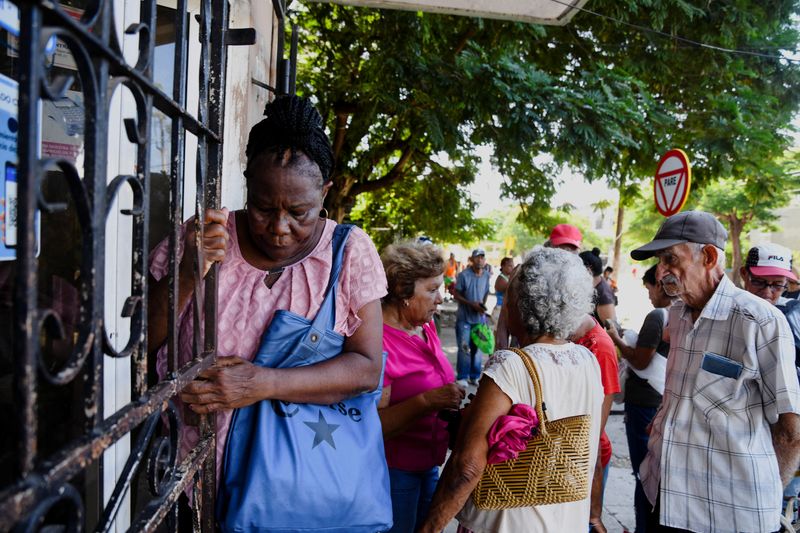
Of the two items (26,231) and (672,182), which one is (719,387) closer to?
(26,231)

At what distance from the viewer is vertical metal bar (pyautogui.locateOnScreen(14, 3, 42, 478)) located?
26.9 inches

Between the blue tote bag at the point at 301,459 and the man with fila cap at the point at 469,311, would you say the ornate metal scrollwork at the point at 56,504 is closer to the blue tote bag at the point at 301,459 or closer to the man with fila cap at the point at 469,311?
the blue tote bag at the point at 301,459

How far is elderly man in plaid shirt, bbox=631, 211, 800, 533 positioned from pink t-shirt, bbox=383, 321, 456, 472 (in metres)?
1.01

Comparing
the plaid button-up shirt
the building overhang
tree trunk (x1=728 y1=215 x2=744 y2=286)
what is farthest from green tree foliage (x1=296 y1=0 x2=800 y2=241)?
tree trunk (x1=728 y1=215 x2=744 y2=286)

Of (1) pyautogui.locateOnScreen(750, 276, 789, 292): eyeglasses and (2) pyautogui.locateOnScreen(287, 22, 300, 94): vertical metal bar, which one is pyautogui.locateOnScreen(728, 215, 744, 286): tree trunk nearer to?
(1) pyautogui.locateOnScreen(750, 276, 789, 292): eyeglasses

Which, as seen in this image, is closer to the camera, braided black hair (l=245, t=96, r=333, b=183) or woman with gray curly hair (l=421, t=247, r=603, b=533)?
braided black hair (l=245, t=96, r=333, b=183)

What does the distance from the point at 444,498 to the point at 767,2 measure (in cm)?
698

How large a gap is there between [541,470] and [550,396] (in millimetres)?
255

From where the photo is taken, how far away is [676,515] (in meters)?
2.45

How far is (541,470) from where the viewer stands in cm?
196

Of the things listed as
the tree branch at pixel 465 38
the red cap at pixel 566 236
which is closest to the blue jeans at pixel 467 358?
the red cap at pixel 566 236

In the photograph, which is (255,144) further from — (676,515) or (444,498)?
(676,515)

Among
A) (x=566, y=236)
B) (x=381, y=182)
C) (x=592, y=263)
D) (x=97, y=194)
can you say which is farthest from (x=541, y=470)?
(x=381, y=182)

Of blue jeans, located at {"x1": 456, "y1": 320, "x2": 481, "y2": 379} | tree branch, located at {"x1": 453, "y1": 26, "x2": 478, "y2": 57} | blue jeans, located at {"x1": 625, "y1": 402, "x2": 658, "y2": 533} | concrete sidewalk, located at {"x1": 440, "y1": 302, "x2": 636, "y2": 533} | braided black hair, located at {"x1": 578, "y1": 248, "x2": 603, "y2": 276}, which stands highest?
tree branch, located at {"x1": 453, "y1": 26, "x2": 478, "y2": 57}
